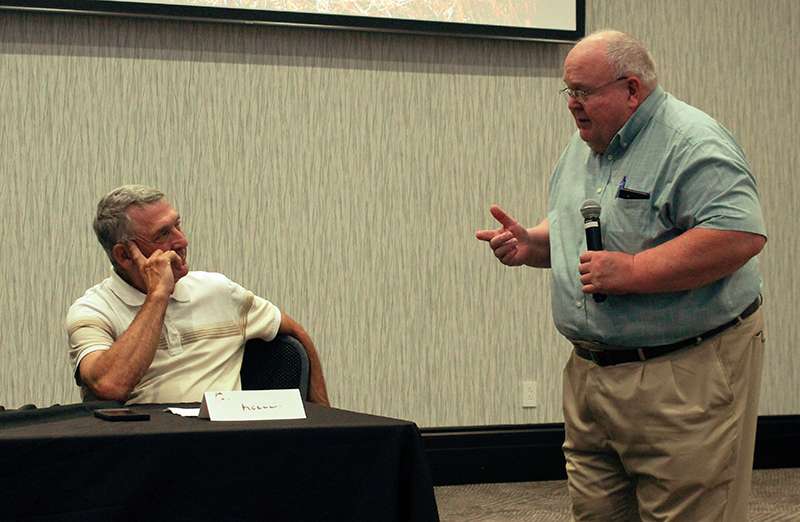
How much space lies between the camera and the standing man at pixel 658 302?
7.33 feet

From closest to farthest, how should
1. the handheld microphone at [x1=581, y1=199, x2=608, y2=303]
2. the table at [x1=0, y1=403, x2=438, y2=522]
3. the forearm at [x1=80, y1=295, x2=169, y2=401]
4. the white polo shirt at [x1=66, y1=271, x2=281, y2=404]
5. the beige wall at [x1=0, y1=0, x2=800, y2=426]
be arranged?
1. the table at [x1=0, y1=403, x2=438, y2=522]
2. the handheld microphone at [x1=581, y1=199, x2=608, y2=303]
3. the forearm at [x1=80, y1=295, x2=169, y2=401]
4. the white polo shirt at [x1=66, y1=271, x2=281, y2=404]
5. the beige wall at [x1=0, y1=0, x2=800, y2=426]

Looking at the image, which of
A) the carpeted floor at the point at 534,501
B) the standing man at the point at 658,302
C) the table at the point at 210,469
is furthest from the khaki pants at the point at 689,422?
the carpeted floor at the point at 534,501

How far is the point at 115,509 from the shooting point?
71.3 inches

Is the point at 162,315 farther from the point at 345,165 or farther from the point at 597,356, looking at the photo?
the point at 345,165

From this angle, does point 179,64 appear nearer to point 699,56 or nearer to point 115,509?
point 699,56

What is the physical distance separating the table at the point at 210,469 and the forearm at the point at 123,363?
1.46 feet

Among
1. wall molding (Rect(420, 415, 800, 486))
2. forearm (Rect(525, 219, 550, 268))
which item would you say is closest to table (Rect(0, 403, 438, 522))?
forearm (Rect(525, 219, 550, 268))

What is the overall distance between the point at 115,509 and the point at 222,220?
97.1 inches

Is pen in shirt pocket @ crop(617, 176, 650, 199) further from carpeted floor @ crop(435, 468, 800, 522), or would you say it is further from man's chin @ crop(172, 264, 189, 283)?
carpeted floor @ crop(435, 468, 800, 522)

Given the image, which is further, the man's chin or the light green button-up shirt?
the man's chin

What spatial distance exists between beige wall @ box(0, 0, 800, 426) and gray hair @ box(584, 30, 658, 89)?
6.71ft

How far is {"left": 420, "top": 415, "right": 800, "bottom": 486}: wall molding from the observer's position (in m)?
4.44

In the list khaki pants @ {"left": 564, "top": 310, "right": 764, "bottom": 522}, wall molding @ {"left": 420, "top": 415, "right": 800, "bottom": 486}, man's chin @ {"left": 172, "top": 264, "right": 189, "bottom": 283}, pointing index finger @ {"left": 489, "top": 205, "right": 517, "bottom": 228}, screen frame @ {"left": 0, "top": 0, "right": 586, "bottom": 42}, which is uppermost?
screen frame @ {"left": 0, "top": 0, "right": 586, "bottom": 42}

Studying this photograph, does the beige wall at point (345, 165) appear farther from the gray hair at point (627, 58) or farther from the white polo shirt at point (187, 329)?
the gray hair at point (627, 58)
